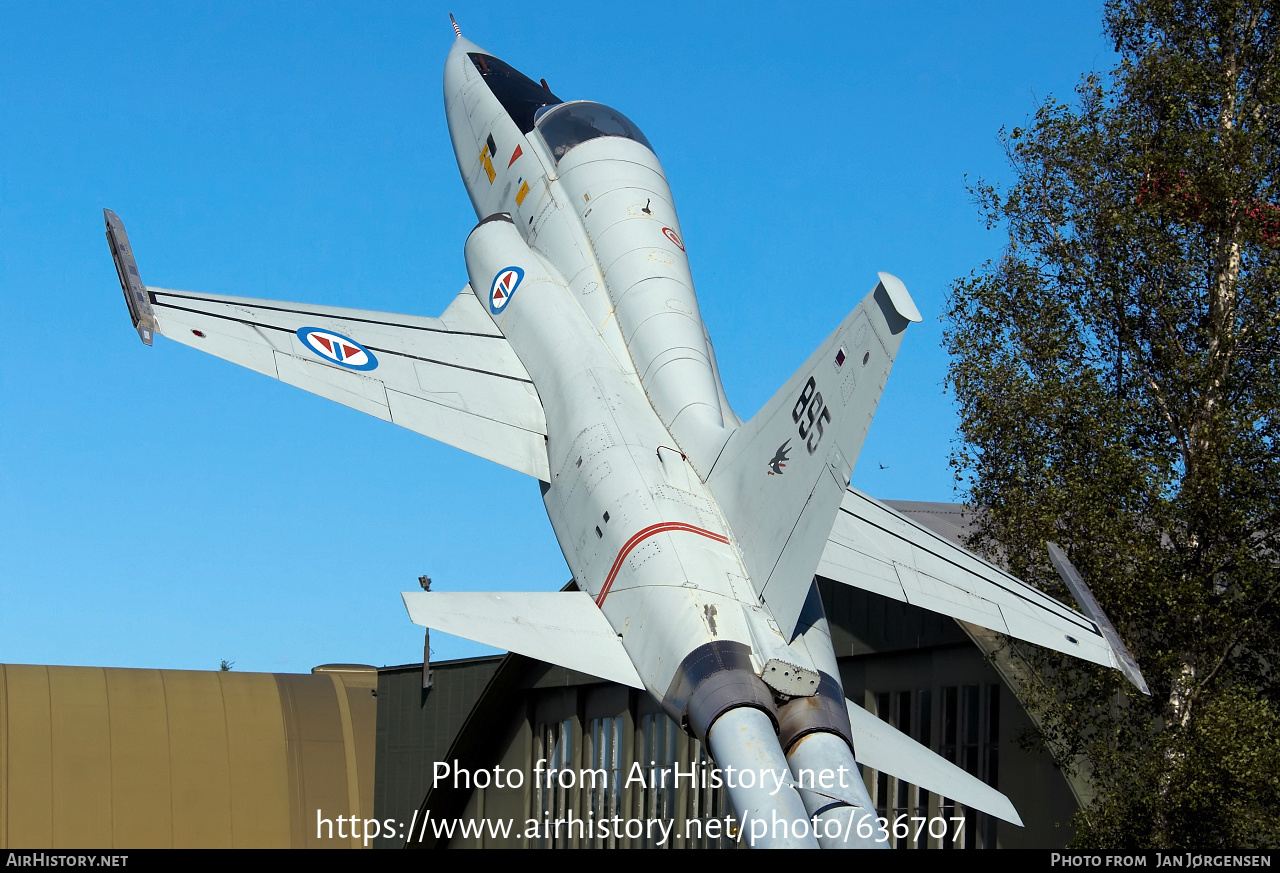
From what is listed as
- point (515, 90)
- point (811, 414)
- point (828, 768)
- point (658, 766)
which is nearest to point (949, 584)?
point (828, 768)

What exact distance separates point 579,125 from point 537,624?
9291 mm

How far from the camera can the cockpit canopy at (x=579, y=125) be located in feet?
64.6

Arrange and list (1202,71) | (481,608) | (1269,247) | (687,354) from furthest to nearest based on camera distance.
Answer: (1202,71)
(1269,247)
(687,354)
(481,608)

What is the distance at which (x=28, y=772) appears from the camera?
105 ft

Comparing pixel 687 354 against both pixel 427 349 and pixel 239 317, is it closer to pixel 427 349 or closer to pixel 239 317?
pixel 427 349

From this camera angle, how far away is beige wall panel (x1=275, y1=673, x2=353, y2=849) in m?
34.2

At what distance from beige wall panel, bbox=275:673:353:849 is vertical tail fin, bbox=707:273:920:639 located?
23634 millimetres

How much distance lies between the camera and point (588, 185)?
1895cm

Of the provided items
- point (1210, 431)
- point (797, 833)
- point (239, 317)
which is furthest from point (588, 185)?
point (797, 833)

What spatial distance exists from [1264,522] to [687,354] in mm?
7445

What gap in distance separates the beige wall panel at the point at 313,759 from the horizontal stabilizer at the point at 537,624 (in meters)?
22.9

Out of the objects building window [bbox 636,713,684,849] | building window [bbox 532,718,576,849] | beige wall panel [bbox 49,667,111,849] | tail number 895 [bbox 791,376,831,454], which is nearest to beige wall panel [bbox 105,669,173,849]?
beige wall panel [bbox 49,667,111,849]

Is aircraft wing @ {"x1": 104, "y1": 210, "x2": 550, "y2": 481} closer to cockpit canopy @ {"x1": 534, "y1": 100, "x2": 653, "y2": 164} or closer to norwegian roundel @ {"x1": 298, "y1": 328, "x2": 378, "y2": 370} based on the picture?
norwegian roundel @ {"x1": 298, "y1": 328, "x2": 378, "y2": 370}

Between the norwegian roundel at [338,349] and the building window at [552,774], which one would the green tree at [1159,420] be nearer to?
the norwegian roundel at [338,349]
